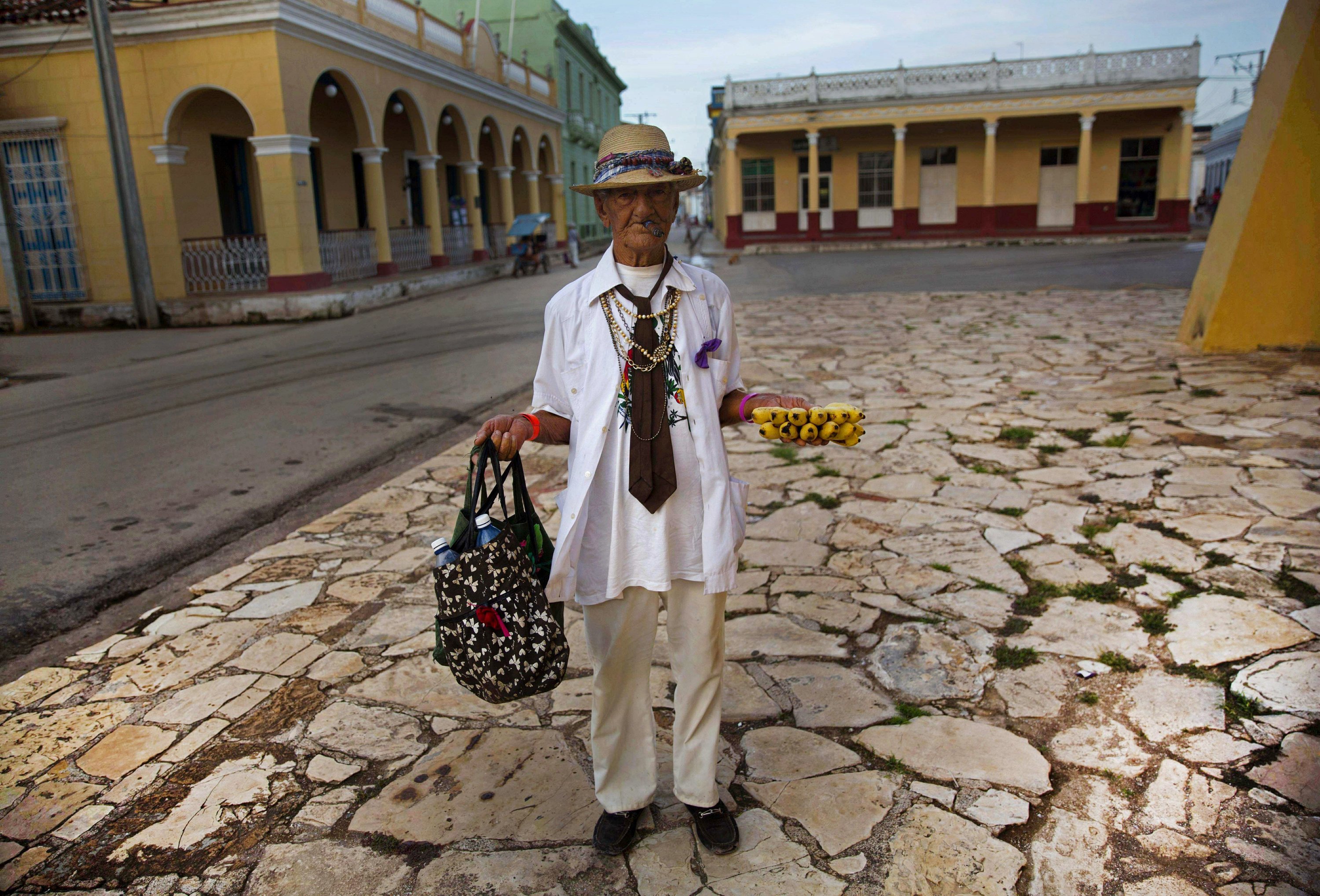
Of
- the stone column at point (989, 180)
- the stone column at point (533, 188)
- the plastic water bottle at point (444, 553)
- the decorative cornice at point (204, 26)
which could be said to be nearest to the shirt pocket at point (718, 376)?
the plastic water bottle at point (444, 553)

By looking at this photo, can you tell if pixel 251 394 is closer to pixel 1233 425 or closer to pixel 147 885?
pixel 147 885

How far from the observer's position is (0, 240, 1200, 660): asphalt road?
177 inches

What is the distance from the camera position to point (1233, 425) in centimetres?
578

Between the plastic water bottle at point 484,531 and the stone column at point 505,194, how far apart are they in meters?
23.6

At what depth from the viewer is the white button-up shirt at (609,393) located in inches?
85.4

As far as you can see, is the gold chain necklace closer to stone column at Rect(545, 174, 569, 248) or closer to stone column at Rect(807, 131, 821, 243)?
stone column at Rect(807, 131, 821, 243)

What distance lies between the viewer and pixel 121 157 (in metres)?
12.6

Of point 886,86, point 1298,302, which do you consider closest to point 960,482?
point 1298,302

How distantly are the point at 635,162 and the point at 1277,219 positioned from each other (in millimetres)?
8156

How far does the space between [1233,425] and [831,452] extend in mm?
2600

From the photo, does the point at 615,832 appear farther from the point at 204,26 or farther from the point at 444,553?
the point at 204,26

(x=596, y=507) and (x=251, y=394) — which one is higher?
(x=596, y=507)

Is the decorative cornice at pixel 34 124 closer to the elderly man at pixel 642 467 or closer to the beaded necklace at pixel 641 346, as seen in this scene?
the elderly man at pixel 642 467

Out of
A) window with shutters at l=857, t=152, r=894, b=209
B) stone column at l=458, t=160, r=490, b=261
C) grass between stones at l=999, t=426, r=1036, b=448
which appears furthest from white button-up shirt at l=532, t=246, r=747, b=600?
window with shutters at l=857, t=152, r=894, b=209
